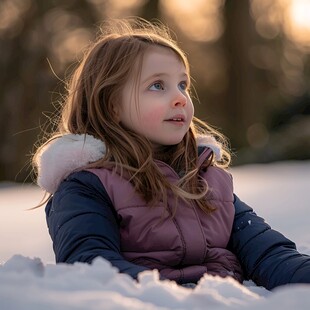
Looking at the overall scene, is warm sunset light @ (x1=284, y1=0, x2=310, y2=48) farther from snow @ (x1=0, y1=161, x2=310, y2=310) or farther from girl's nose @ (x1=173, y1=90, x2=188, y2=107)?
snow @ (x1=0, y1=161, x2=310, y2=310)

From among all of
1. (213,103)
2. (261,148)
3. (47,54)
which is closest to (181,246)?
(261,148)

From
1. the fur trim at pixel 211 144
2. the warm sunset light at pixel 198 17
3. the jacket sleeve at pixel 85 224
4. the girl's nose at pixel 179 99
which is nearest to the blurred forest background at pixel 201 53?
the warm sunset light at pixel 198 17

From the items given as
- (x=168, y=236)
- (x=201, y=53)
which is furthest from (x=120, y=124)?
(x=201, y=53)

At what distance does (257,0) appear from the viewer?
53.6 feet

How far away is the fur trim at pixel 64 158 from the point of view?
6.92ft

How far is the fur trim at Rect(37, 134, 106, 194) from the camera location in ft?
6.92

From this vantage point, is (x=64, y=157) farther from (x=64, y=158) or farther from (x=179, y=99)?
(x=179, y=99)

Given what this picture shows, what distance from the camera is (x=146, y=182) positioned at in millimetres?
2066

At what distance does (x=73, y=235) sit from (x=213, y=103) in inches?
661

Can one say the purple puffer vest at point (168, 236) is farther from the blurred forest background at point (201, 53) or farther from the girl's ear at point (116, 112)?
the blurred forest background at point (201, 53)

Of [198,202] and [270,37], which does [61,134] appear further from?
[270,37]

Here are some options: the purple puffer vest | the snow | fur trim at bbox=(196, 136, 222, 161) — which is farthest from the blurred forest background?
the snow

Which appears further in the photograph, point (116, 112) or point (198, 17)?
point (198, 17)

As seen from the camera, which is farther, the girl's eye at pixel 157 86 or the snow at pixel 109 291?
the girl's eye at pixel 157 86
